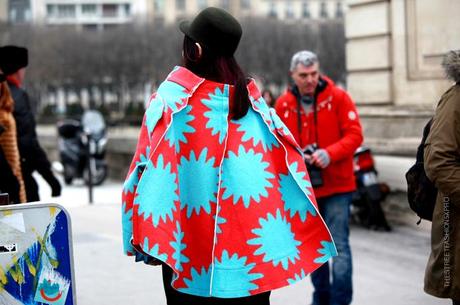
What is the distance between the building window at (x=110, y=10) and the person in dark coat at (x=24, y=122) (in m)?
144

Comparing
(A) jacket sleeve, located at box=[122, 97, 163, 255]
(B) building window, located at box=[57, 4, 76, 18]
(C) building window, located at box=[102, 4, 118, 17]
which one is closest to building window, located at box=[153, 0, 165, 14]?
(B) building window, located at box=[57, 4, 76, 18]

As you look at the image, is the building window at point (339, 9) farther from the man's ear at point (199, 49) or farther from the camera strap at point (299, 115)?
the man's ear at point (199, 49)

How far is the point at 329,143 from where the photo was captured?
21.4ft

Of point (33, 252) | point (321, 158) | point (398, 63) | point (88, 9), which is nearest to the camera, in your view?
point (33, 252)

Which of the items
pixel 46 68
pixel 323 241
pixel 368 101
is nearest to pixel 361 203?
pixel 368 101

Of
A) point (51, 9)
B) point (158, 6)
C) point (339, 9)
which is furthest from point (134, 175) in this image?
point (51, 9)

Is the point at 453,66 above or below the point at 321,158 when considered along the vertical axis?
above

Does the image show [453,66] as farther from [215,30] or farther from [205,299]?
[205,299]

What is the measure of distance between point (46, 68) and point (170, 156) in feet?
251

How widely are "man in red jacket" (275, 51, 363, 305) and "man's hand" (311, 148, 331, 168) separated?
52 mm

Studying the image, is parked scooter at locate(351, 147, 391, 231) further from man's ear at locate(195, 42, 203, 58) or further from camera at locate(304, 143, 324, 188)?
man's ear at locate(195, 42, 203, 58)

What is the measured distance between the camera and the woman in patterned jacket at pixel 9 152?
628 centimetres

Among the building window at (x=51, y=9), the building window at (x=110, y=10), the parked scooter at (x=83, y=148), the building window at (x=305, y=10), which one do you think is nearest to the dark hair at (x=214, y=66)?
the parked scooter at (x=83, y=148)

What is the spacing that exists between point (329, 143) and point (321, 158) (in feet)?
1.00
